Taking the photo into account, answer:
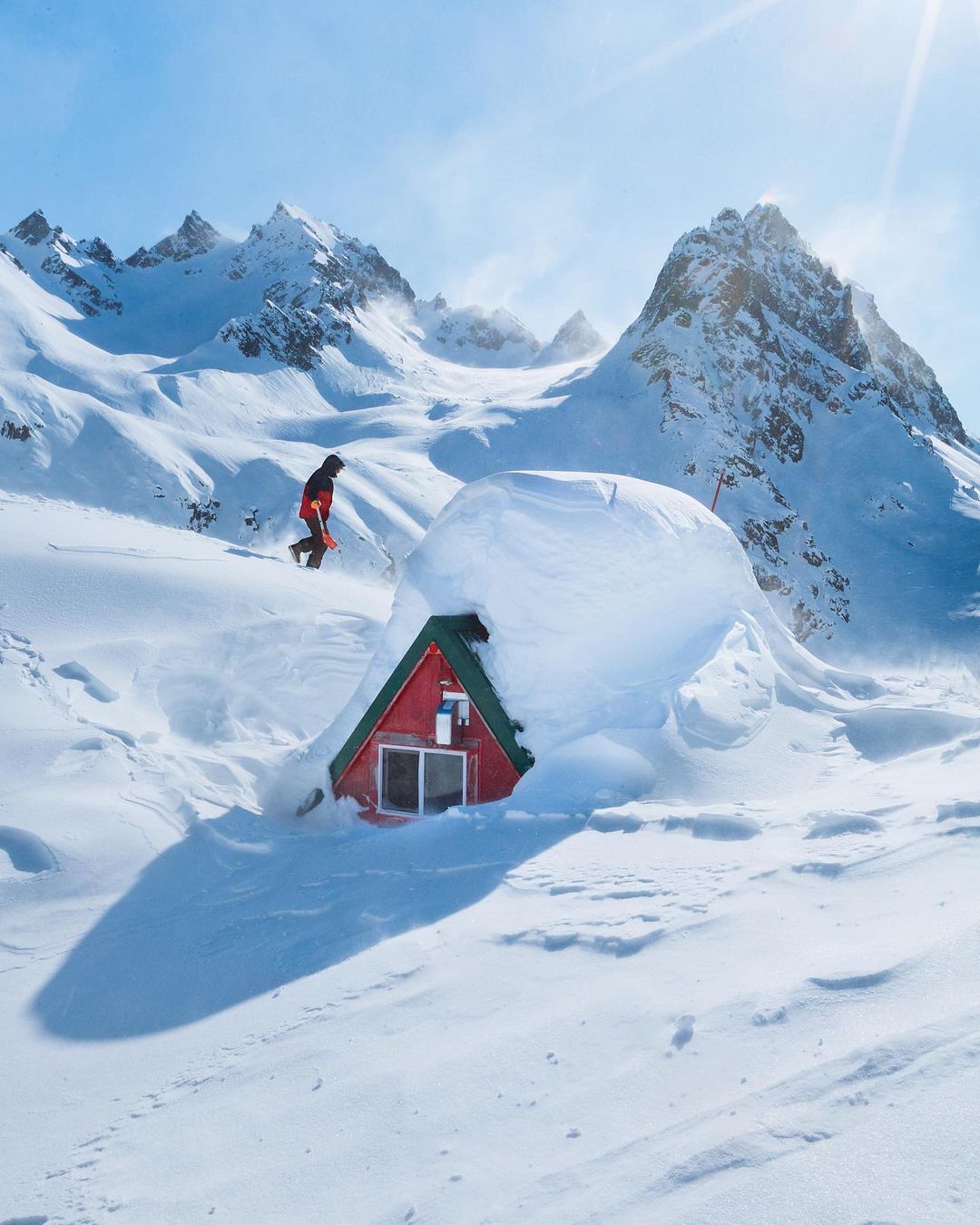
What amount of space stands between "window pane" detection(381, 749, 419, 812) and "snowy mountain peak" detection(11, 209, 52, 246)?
302 feet

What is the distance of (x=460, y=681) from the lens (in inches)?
240

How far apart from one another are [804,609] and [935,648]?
21.8 feet

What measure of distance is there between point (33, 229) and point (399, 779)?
94.5m

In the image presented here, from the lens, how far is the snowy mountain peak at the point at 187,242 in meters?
88.8

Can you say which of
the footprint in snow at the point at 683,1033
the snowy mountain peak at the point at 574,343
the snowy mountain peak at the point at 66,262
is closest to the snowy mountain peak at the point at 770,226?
the snowy mountain peak at the point at 574,343

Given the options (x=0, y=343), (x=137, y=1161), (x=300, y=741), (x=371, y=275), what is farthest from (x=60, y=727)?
(x=371, y=275)

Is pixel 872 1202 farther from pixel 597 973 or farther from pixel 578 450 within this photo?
pixel 578 450

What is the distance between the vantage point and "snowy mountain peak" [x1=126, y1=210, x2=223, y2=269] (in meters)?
88.8

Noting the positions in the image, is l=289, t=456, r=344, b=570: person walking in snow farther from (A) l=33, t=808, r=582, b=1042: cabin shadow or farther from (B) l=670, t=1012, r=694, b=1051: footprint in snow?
(B) l=670, t=1012, r=694, b=1051: footprint in snow

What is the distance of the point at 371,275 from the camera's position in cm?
9019

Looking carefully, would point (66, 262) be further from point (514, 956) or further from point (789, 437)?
point (514, 956)

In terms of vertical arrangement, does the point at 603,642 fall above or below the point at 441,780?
above

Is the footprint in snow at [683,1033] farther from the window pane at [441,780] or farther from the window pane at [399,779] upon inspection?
the window pane at [399,779]

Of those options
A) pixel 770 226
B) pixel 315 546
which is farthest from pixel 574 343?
pixel 315 546
